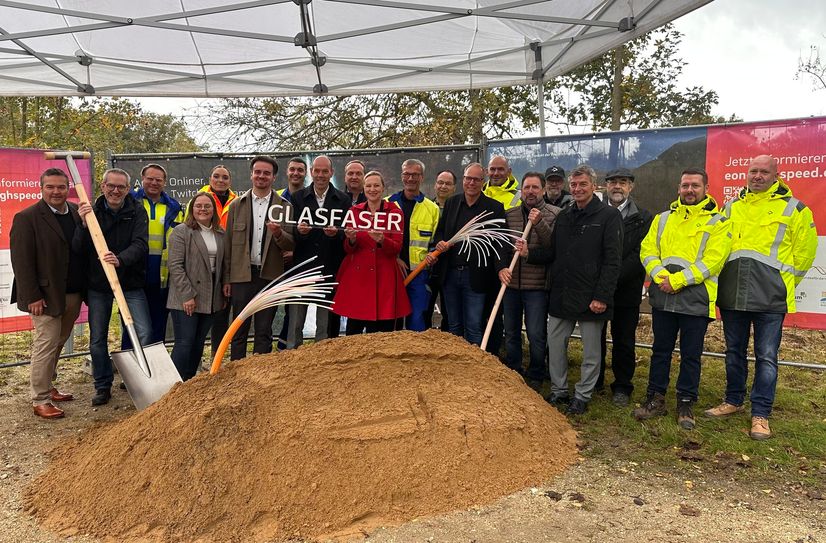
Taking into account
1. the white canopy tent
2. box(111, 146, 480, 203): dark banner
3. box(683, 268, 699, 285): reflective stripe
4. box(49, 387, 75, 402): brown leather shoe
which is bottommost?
box(49, 387, 75, 402): brown leather shoe

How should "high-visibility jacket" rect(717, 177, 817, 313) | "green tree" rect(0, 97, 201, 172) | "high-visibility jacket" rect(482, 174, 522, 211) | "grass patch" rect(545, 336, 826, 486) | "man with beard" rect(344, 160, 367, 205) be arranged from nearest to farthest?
"grass patch" rect(545, 336, 826, 486)
"high-visibility jacket" rect(717, 177, 817, 313)
"man with beard" rect(344, 160, 367, 205)
"high-visibility jacket" rect(482, 174, 522, 211)
"green tree" rect(0, 97, 201, 172)

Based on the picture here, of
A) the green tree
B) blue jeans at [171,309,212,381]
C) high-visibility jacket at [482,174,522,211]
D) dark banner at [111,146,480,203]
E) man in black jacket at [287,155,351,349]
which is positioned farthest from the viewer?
the green tree

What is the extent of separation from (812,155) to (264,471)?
5489 mm

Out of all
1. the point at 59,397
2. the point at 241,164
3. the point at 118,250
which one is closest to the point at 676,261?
the point at 118,250

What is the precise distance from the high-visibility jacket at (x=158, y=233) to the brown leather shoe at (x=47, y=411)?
4.35ft

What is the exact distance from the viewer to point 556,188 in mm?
5168

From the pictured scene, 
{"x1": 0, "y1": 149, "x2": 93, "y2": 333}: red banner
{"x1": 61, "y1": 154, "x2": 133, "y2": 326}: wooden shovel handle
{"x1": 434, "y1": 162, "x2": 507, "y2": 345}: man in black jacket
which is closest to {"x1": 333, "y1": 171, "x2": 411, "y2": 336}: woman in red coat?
{"x1": 434, "y1": 162, "x2": 507, "y2": 345}: man in black jacket

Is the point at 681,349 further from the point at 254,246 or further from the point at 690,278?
the point at 254,246

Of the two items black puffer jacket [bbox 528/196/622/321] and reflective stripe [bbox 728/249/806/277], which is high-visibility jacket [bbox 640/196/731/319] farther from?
black puffer jacket [bbox 528/196/622/321]

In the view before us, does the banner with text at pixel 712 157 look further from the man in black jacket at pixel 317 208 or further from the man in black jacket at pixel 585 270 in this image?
the man in black jacket at pixel 317 208

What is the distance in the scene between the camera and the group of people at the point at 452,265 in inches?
165

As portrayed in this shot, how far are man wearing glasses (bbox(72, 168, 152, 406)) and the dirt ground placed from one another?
139 centimetres

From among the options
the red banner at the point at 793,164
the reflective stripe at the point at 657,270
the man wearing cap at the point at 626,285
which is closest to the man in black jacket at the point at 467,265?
the man wearing cap at the point at 626,285

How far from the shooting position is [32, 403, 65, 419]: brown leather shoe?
185 inches
